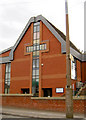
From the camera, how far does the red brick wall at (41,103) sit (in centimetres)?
1745

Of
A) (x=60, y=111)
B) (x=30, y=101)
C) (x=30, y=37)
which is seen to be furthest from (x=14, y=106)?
(x=30, y=37)

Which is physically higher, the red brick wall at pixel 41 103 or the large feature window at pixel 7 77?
the large feature window at pixel 7 77

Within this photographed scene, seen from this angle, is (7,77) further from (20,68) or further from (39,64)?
(39,64)

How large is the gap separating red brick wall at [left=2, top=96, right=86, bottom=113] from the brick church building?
5821 mm

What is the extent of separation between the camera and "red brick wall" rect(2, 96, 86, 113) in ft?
57.3

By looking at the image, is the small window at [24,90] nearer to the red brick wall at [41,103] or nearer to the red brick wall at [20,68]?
the red brick wall at [20,68]

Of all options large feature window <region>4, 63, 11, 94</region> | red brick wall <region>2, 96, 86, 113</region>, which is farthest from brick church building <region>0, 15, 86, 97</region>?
red brick wall <region>2, 96, 86, 113</region>

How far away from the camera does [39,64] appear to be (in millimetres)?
29891

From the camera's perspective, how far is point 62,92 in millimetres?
26625

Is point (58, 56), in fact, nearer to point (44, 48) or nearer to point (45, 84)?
point (44, 48)

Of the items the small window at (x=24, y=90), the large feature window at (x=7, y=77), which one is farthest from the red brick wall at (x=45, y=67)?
the large feature window at (x=7, y=77)

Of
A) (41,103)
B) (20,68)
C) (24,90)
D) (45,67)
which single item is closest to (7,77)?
(20,68)

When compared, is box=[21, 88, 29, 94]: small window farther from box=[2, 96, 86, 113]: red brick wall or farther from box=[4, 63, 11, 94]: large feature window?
box=[2, 96, 86, 113]: red brick wall

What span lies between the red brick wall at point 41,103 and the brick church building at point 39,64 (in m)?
5.82
